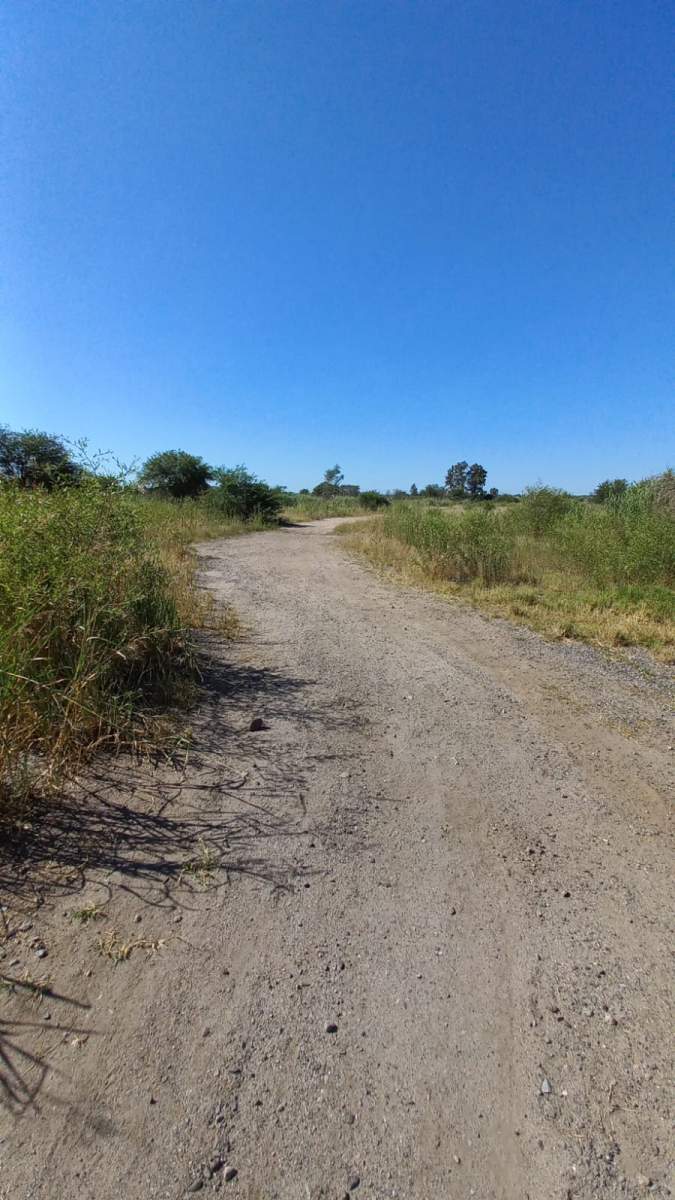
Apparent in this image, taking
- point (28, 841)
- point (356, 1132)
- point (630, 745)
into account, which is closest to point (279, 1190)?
point (356, 1132)

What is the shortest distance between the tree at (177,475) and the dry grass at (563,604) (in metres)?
15.7

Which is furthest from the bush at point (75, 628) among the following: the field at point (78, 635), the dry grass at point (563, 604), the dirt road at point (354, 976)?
the dry grass at point (563, 604)

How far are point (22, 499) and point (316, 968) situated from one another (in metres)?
3.48

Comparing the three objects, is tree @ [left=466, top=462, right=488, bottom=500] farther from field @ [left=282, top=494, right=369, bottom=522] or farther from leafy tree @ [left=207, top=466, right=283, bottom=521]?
leafy tree @ [left=207, top=466, right=283, bottom=521]

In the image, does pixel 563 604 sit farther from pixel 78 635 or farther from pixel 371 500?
pixel 371 500

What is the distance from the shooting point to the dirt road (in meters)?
1.20

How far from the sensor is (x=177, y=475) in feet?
75.5

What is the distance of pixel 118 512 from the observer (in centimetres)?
390

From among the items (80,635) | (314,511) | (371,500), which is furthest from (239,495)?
(371,500)

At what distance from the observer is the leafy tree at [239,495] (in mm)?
21000

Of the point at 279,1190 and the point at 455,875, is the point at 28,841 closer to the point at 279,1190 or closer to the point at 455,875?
the point at 279,1190

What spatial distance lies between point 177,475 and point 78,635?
21610 mm

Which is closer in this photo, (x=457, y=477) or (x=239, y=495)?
(x=239, y=495)

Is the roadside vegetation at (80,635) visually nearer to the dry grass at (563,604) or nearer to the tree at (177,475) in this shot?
the dry grass at (563,604)
